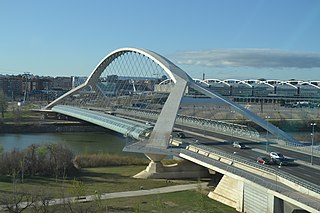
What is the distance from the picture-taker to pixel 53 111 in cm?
6331

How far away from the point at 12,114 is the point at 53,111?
540 centimetres

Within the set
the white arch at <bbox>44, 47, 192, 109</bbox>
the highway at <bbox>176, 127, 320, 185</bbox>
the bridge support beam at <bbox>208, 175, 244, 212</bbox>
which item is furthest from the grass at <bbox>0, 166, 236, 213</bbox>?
A: the white arch at <bbox>44, 47, 192, 109</bbox>

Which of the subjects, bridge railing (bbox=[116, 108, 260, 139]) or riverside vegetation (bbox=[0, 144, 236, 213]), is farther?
bridge railing (bbox=[116, 108, 260, 139])

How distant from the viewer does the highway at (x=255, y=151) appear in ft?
58.4

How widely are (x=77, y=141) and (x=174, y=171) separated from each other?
71.1 feet

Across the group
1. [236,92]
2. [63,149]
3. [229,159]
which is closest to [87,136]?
[63,149]

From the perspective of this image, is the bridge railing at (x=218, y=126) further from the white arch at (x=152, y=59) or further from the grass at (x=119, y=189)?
the grass at (x=119, y=189)

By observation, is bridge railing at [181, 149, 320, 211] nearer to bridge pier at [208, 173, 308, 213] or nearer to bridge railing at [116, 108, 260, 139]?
bridge pier at [208, 173, 308, 213]

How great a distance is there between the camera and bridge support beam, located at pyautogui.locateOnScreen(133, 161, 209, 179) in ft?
84.3

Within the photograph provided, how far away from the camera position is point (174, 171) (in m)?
25.8

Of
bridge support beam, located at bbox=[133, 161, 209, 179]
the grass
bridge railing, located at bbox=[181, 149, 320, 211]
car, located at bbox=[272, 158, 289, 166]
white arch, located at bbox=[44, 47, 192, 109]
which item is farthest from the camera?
white arch, located at bbox=[44, 47, 192, 109]

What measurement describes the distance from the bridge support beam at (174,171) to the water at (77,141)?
10783 mm

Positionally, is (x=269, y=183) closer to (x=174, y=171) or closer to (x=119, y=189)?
(x=119, y=189)

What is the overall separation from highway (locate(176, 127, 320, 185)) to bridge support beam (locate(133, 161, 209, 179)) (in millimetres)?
1588
